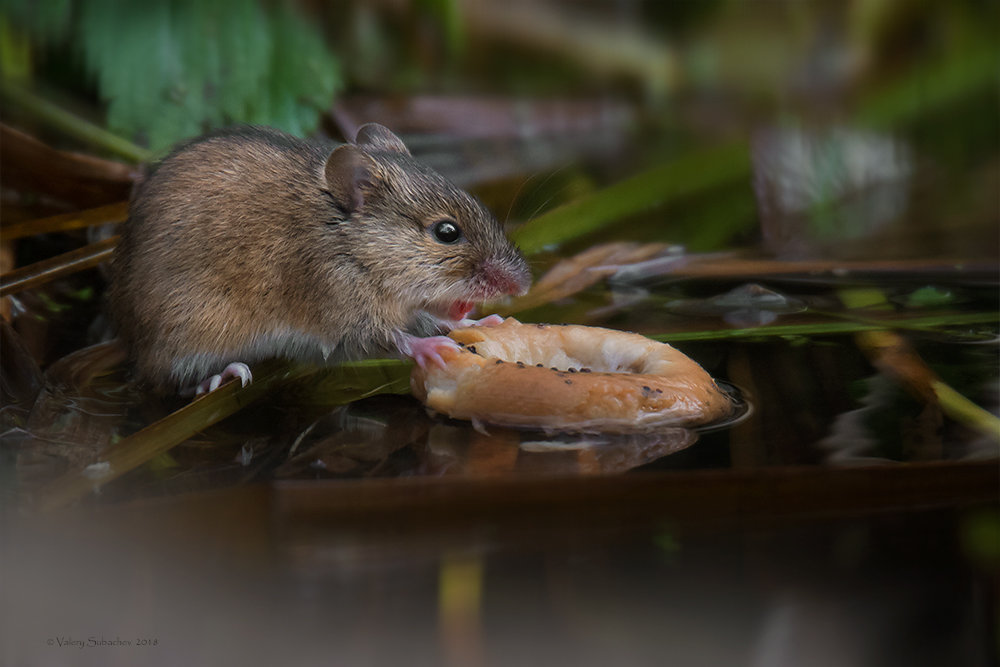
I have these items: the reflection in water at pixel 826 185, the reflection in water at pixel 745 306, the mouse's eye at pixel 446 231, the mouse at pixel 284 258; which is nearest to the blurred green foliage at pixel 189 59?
the mouse at pixel 284 258

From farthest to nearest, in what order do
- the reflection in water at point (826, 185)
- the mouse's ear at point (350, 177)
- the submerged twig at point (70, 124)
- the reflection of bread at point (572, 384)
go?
the reflection in water at point (826, 185) → the submerged twig at point (70, 124) → the mouse's ear at point (350, 177) → the reflection of bread at point (572, 384)

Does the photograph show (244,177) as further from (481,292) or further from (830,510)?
(830,510)

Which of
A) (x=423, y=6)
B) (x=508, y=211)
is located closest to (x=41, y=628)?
(x=508, y=211)

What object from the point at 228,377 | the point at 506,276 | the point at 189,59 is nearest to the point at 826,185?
the point at 506,276

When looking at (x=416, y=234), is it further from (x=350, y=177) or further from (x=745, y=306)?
(x=745, y=306)

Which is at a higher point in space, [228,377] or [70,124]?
[70,124]

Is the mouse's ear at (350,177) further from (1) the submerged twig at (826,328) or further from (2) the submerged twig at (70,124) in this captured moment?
(2) the submerged twig at (70,124)
